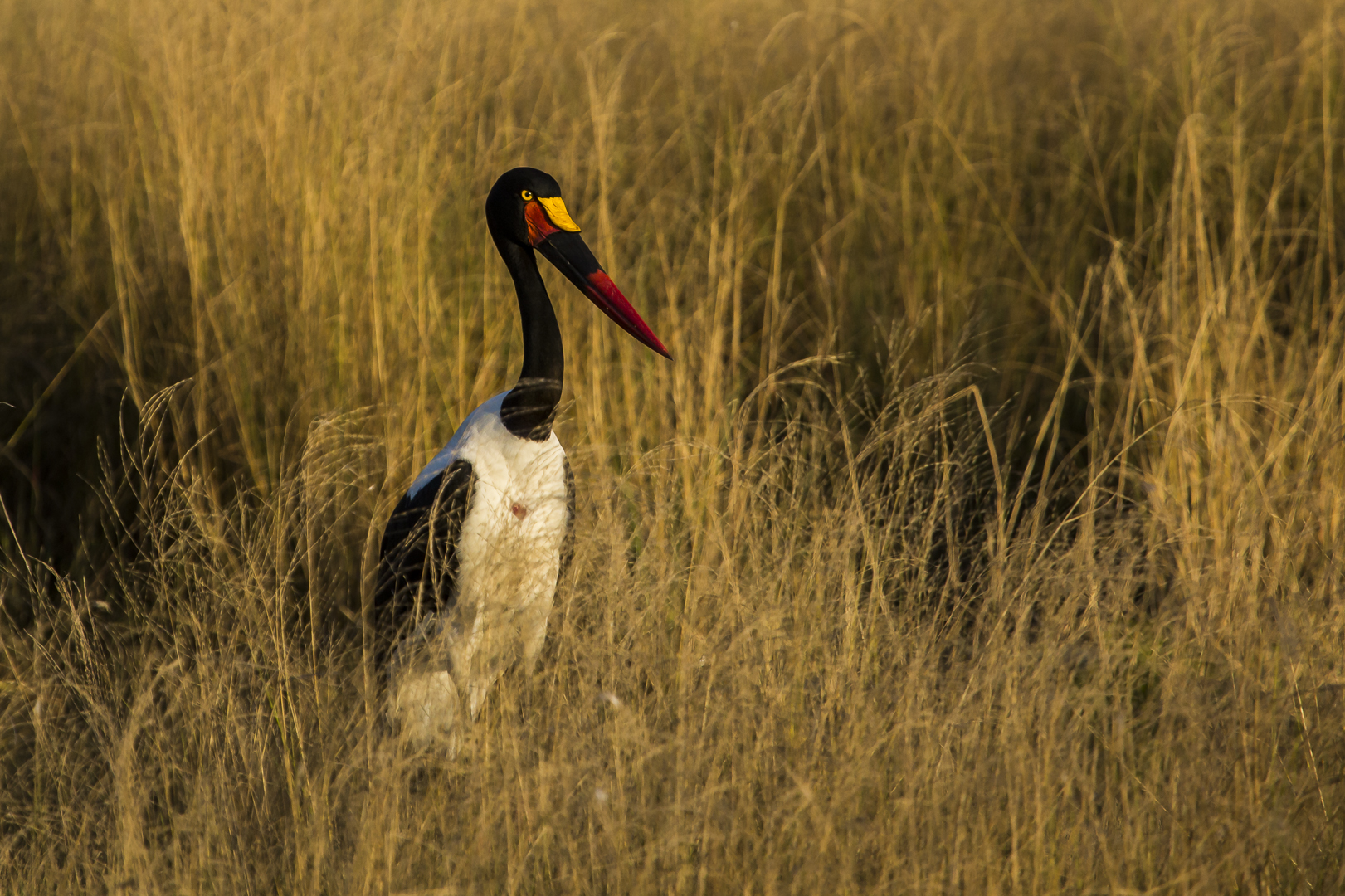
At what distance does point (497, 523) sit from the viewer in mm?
2389

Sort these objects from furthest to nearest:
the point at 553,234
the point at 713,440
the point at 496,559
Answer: the point at 713,440, the point at 553,234, the point at 496,559

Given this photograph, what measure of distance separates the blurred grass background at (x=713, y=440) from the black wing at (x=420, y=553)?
0.13m

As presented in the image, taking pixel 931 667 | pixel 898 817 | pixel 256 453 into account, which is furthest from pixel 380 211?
pixel 898 817

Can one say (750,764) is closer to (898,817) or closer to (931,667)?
(898,817)

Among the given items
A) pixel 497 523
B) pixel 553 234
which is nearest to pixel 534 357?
pixel 553 234

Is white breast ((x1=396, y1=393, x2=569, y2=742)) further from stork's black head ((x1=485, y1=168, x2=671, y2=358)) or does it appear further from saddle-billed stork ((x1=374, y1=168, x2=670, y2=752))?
stork's black head ((x1=485, y1=168, x2=671, y2=358))

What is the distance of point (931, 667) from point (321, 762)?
1.01m

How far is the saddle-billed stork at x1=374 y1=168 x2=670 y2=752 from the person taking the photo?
225 cm

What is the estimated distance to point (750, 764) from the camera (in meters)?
1.85

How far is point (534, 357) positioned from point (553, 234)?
0.86ft

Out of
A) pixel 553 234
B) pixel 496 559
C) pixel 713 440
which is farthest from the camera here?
pixel 713 440

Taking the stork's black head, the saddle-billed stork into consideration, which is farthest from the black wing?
the stork's black head

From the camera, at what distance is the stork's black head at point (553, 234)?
104 inches

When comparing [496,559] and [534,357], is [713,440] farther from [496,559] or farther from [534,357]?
[496,559]
